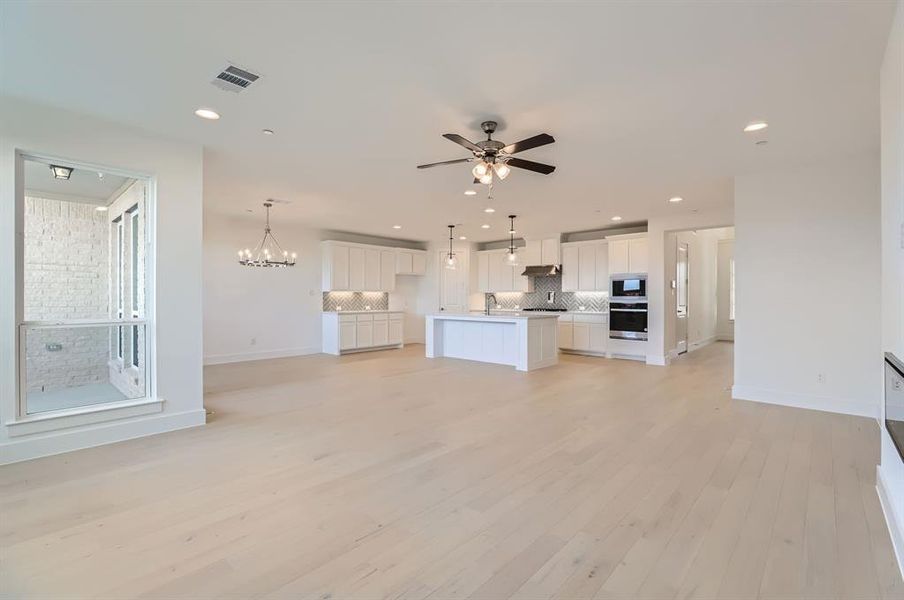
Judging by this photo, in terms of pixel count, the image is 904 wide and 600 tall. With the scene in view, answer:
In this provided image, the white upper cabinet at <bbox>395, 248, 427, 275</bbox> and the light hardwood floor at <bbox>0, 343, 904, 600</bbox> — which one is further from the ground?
the white upper cabinet at <bbox>395, 248, 427, 275</bbox>

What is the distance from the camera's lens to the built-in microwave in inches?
303

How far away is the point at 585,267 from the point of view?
28.9ft

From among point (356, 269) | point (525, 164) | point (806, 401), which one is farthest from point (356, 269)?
point (806, 401)

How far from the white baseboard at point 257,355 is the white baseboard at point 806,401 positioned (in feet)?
24.7

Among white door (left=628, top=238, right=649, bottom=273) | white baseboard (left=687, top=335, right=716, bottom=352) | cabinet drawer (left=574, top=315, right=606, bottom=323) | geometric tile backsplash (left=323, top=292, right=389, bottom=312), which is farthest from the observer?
white baseboard (left=687, top=335, right=716, bottom=352)

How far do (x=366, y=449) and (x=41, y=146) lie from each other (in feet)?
11.4

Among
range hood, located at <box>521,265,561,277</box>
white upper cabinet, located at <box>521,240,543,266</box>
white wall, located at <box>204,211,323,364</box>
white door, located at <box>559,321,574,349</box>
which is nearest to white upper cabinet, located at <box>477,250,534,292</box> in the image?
white upper cabinet, located at <box>521,240,543,266</box>

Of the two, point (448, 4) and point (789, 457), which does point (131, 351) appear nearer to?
point (448, 4)

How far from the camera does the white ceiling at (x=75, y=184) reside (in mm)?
3349

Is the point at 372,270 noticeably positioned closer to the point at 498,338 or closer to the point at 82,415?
the point at 498,338

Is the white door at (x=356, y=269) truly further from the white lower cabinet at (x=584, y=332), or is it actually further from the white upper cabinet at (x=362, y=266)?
the white lower cabinet at (x=584, y=332)

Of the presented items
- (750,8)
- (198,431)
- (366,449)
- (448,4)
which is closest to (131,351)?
(198,431)

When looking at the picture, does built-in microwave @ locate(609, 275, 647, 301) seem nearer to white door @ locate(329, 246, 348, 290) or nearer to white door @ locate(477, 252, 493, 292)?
white door @ locate(477, 252, 493, 292)

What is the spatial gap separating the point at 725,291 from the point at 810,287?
7702 millimetres
